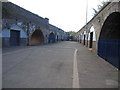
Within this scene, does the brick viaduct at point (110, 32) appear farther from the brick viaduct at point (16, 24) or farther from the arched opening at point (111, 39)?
the brick viaduct at point (16, 24)

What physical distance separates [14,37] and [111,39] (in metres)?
13.7

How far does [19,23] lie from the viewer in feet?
65.6

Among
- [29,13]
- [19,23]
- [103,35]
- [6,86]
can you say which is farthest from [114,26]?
[29,13]

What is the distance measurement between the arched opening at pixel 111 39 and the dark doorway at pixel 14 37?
39.6 feet

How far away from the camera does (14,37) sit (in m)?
19.7

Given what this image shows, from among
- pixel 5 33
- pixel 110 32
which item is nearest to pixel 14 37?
pixel 5 33

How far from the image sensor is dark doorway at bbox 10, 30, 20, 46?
19011 millimetres

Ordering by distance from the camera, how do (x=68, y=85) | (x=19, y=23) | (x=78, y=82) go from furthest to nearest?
1. (x=19, y=23)
2. (x=78, y=82)
3. (x=68, y=85)

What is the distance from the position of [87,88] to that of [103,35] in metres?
8.97

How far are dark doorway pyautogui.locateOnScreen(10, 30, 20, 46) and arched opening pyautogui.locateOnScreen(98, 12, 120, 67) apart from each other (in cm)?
1206

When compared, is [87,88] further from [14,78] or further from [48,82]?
[14,78]

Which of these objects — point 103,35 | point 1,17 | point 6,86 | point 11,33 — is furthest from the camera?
point 11,33

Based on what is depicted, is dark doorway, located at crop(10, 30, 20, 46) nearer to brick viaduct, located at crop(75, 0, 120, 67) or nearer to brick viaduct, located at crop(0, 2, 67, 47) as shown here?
brick viaduct, located at crop(0, 2, 67, 47)

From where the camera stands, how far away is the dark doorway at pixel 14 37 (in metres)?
19.0
